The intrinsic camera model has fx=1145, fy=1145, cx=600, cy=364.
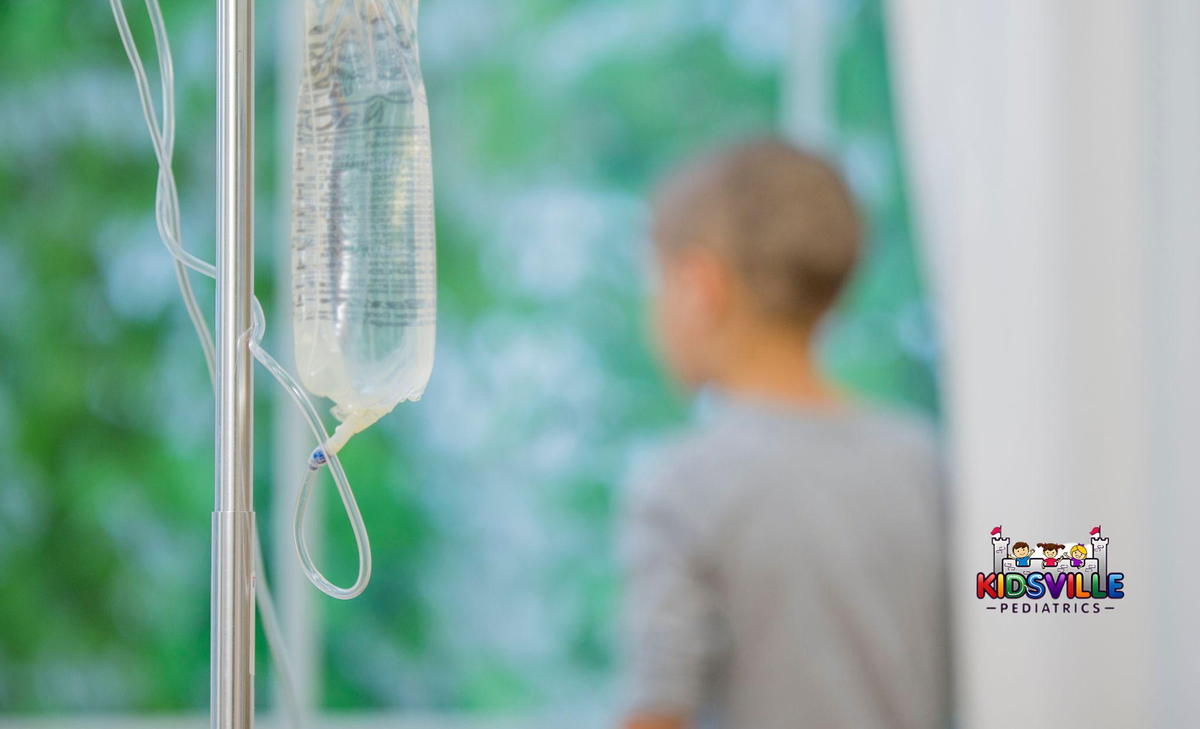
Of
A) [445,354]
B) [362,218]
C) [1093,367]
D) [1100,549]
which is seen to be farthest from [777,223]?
[445,354]

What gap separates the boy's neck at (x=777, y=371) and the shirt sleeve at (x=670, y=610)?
0.15 meters

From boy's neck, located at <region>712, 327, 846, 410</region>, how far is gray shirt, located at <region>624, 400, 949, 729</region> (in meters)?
0.02

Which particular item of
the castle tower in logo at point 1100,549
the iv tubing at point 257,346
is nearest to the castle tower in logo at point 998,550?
the castle tower in logo at point 1100,549

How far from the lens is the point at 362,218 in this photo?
0.58 meters

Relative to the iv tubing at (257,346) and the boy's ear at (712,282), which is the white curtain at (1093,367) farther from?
the iv tubing at (257,346)

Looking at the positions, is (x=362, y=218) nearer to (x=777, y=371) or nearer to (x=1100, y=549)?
(x=777, y=371)

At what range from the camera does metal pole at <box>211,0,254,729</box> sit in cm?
55

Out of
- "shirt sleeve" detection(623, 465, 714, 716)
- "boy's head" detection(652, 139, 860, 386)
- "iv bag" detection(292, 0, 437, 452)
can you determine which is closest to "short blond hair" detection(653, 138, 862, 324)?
"boy's head" detection(652, 139, 860, 386)

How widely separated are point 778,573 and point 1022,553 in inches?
17.7

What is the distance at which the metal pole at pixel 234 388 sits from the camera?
0.55m

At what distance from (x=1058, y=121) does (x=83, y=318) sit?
154cm

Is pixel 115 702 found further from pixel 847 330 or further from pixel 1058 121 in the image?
pixel 1058 121

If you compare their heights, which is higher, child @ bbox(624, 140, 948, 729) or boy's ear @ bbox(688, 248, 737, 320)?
boy's ear @ bbox(688, 248, 737, 320)

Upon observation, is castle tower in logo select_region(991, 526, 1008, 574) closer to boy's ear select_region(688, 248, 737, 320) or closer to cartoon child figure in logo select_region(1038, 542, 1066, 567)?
cartoon child figure in logo select_region(1038, 542, 1066, 567)
